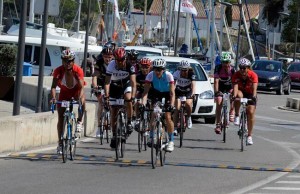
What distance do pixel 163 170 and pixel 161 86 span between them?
5.98 ft

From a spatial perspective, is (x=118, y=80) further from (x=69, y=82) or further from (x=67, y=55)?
(x=67, y=55)

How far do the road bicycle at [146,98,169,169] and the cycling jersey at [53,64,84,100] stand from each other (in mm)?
1323

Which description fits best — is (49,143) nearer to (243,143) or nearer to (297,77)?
(243,143)

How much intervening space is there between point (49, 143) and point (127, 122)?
7.45 feet

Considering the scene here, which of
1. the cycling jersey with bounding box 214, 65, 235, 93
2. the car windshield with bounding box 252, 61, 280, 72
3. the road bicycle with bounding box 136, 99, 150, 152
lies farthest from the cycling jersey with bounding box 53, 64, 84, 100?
the car windshield with bounding box 252, 61, 280, 72

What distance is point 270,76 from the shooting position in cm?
4531

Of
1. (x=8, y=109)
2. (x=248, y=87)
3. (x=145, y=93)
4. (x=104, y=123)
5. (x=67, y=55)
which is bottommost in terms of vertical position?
(x=8, y=109)

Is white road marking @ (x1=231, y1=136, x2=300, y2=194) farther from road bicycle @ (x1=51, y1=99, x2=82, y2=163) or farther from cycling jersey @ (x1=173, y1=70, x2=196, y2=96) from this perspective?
road bicycle @ (x1=51, y1=99, x2=82, y2=163)

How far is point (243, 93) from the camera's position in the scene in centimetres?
1939

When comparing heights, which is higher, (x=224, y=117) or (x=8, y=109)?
(x=224, y=117)

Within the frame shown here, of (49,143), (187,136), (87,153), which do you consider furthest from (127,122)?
(187,136)

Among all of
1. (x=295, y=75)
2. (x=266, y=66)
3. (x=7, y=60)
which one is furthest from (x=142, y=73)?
(x=295, y=75)

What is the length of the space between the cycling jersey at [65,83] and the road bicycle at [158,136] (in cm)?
132

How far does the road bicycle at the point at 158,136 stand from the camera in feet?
49.6
